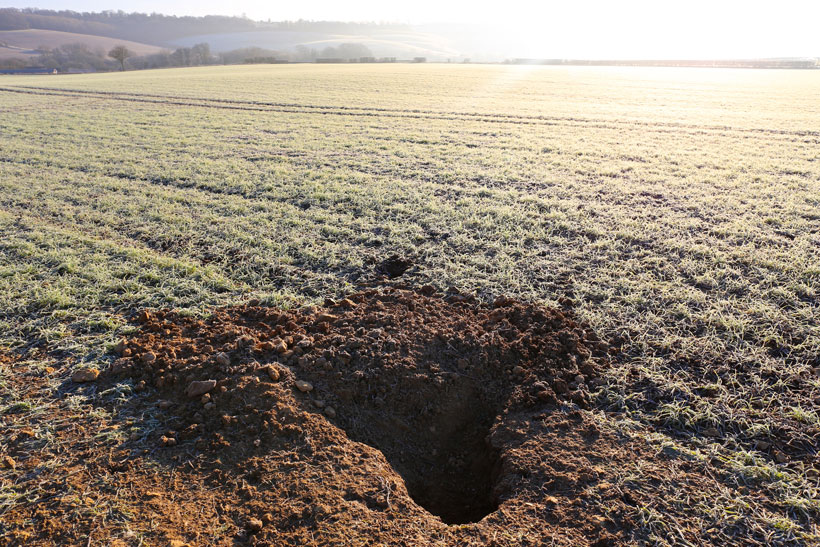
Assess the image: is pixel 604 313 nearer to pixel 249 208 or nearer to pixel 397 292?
pixel 397 292

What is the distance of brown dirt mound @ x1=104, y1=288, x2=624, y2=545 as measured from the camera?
2578 millimetres

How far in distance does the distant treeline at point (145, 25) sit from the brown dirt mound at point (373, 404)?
5589 inches

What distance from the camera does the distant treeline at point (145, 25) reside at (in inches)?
4636

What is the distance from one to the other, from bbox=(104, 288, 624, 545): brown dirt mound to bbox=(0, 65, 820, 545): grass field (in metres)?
0.39

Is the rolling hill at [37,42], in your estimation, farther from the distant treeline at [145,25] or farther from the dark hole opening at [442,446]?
the dark hole opening at [442,446]

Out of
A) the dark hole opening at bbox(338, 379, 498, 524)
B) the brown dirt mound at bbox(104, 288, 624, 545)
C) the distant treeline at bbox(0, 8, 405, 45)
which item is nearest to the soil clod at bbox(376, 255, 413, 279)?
the brown dirt mound at bbox(104, 288, 624, 545)

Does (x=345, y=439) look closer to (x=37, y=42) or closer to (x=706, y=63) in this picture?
(x=706, y=63)

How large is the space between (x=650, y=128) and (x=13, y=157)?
52.8 feet

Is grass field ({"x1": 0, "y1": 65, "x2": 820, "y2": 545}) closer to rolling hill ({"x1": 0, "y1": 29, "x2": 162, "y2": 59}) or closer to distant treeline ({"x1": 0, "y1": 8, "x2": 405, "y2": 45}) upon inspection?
rolling hill ({"x1": 0, "y1": 29, "x2": 162, "y2": 59})

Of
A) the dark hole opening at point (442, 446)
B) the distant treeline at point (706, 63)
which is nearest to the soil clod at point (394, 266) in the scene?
the dark hole opening at point (442, 446)

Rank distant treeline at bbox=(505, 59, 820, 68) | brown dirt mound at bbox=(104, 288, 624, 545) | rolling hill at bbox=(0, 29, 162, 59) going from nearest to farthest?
brown dirt mound at bbox=(104, 288, 624, 545)
distant treeline at bbox=(505, 59, 820, 68)
rolling hill at bbox=(0, 29, 162, 59)

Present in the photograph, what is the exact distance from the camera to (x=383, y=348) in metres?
3.61

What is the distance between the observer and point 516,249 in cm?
552

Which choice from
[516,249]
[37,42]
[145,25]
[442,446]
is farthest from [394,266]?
[145,25]
